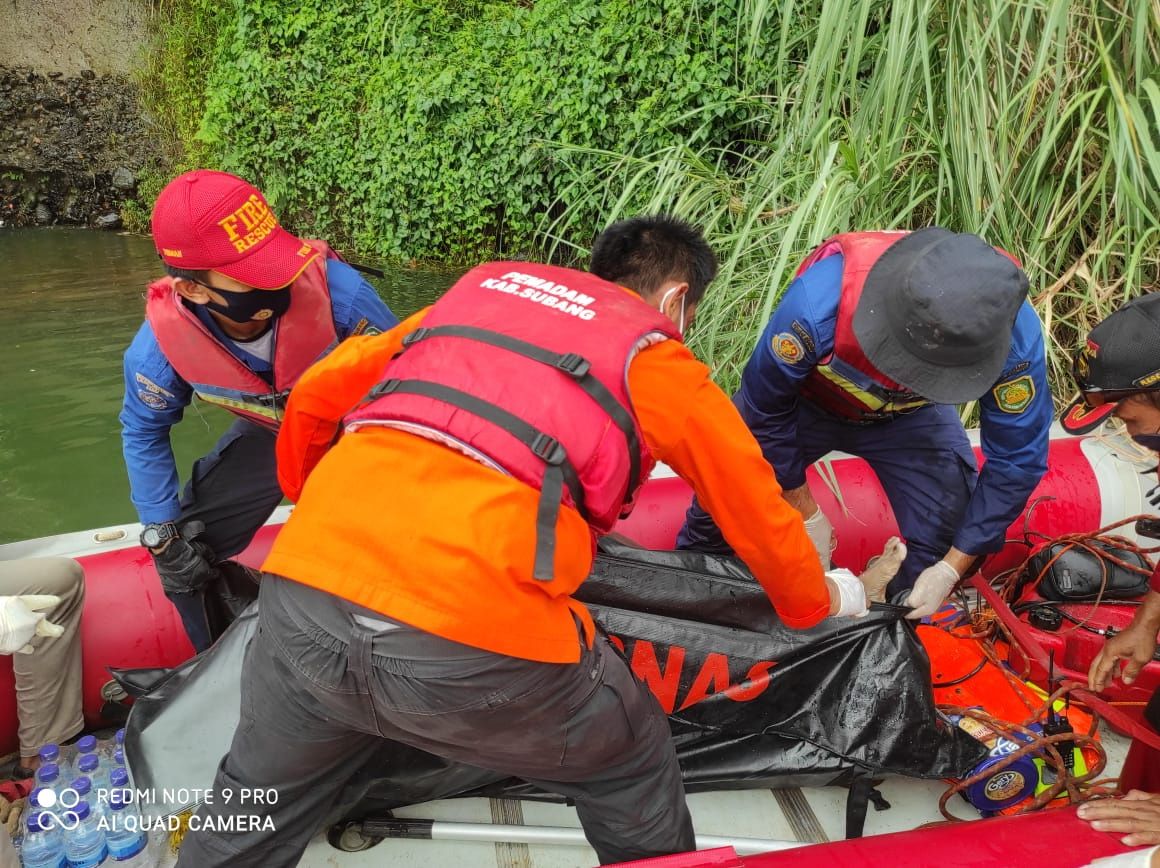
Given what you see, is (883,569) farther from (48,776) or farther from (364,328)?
(48,776)

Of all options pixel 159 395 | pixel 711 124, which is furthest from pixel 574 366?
pixel 711 124

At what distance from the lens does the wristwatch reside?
84.4 inches

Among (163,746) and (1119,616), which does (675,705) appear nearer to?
(163,746)

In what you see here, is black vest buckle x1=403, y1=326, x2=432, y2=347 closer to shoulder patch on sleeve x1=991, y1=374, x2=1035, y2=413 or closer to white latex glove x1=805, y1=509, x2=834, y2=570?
shoulder patch on sleeve x1=991, y1=374, x2=1035, y2=413

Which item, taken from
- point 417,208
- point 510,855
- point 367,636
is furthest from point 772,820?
point 417,208

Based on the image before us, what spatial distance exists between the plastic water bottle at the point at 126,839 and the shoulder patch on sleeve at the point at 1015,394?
2.15m

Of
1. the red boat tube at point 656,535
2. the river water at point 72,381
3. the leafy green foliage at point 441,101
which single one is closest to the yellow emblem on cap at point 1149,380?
the red boat tube at point 656,535

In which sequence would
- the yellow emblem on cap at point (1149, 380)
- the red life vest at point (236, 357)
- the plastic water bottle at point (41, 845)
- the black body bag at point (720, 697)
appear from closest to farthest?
the yellow emblem on cap at point (1149, 380) → the plastic water bottle at point (41, 845) → the black body bag at point (720, 697) → the red life vest at point (236, 357)

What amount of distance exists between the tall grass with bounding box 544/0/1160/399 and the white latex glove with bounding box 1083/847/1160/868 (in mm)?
2030

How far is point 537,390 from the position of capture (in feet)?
3.81

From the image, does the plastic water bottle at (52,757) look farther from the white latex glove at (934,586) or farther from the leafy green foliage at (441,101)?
the leafy green foliage at (441,101)

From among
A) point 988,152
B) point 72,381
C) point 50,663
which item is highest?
point 988,152

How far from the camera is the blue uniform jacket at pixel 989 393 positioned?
1888 millimetres

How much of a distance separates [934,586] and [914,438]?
429mm
